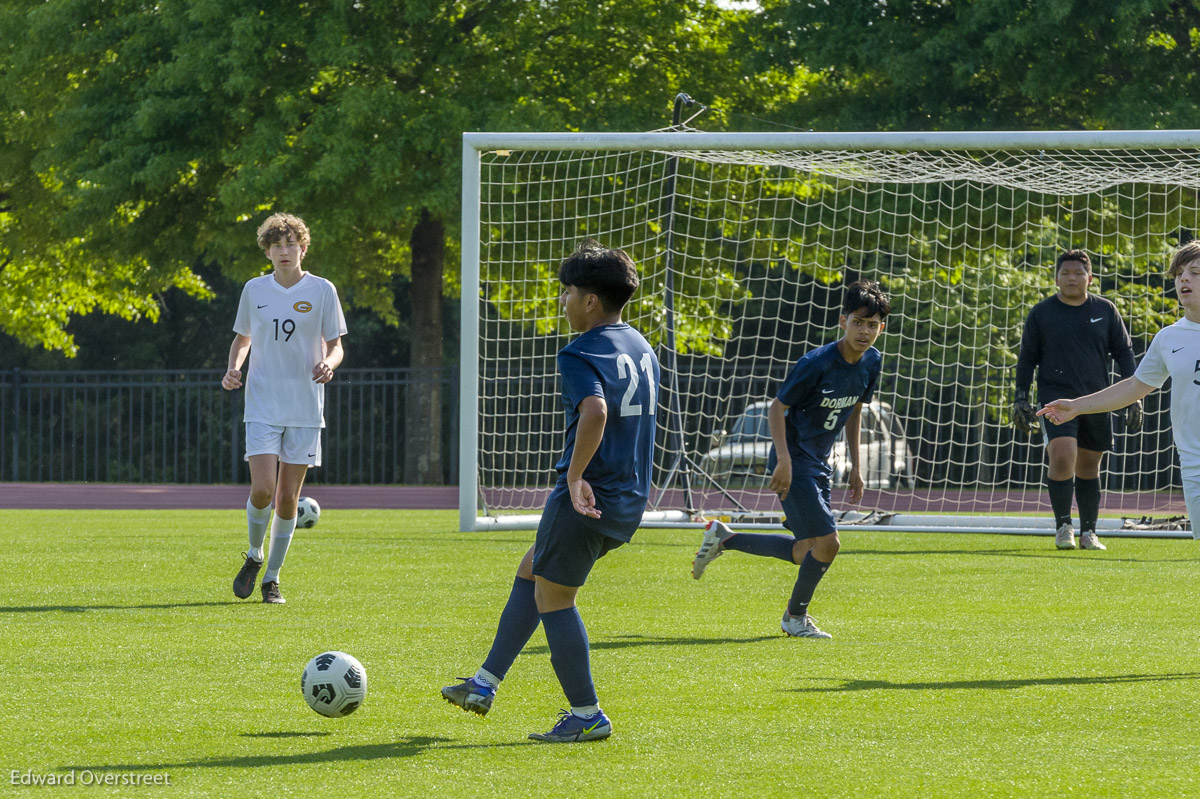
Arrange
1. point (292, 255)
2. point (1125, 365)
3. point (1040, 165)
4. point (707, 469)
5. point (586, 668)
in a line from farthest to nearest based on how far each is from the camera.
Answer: point (707, 469), point (1040, 165), point (1125, 365), point (292, 255), point (586, 668)

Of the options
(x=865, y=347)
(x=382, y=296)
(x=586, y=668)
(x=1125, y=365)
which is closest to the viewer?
(x=586, y=668)

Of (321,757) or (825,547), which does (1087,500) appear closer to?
(825,547)

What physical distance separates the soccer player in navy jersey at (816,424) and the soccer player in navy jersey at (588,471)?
234 centimetres

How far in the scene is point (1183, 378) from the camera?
5.66 metres

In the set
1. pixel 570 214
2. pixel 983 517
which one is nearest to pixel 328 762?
pixel 983 517

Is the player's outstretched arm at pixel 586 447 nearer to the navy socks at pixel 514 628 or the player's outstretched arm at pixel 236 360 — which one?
the navy socks at pixel 514 628

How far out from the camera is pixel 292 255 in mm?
7945

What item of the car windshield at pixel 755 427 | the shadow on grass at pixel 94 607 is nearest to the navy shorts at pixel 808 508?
the shadow on grass at pixel 94 607

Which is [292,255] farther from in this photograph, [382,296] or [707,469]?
[382,296]

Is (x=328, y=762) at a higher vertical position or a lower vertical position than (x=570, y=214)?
lower

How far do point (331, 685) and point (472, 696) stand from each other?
471 mm

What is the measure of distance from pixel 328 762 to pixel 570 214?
14.9 metres

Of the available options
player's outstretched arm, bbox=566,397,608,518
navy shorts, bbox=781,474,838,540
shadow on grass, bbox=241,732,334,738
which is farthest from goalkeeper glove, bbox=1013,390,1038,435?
shadow on grass, bbox=241,732,334,738

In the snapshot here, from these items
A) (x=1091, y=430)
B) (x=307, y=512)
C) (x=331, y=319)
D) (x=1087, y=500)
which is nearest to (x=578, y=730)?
(x=331, y=319)
